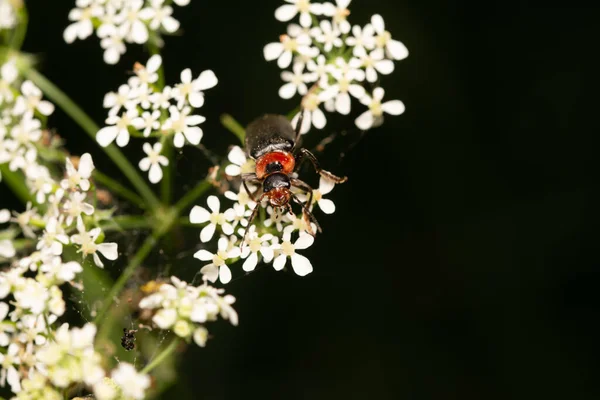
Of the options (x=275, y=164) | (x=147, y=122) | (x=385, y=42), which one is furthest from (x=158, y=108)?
(x=385, y=42)

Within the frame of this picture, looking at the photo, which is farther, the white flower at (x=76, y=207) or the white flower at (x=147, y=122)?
the white flower at (x=147, y=122)

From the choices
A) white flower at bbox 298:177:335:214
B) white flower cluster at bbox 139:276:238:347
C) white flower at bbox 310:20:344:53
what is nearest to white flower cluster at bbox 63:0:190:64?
white flower at bbox 310:20:344:53

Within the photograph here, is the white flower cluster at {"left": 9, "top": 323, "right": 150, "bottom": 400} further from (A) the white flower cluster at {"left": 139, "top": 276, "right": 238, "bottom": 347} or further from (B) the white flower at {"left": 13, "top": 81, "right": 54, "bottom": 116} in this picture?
(B) the white flower at {"left": 13, "top": 81, "right": 54, "bottom": 116}

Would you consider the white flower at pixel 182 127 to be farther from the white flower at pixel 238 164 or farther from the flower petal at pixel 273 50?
the flower petal at pixel 273 50

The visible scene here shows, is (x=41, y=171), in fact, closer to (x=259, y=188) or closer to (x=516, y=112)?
(x=259, y=188)

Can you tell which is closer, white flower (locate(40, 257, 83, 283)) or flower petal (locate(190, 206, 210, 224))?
white flower (locate(40, 257, 83, 283))

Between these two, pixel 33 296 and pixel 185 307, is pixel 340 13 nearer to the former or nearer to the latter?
pixel 185 307

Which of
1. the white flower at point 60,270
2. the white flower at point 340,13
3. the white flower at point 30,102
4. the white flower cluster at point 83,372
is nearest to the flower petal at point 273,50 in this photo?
the white flower at point 340,13
